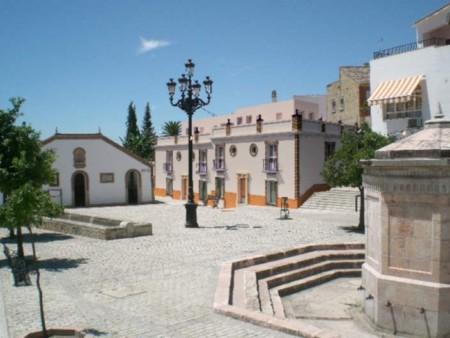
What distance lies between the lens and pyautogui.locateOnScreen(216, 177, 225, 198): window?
3722 centimetres

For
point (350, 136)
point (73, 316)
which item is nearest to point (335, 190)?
point (350, 136)

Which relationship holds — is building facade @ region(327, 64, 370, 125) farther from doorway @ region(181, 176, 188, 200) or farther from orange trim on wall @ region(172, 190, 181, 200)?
orange trim on wall @ region(172, 190, 181, 200)

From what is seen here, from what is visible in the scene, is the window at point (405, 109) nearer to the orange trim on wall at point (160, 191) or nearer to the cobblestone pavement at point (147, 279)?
the cobblestone pavement at point (147, 279)

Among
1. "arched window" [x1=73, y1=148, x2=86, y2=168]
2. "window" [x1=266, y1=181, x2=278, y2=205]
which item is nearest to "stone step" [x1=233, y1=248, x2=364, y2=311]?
"window" [x1=266, y1=181, x2=278, y2=205]

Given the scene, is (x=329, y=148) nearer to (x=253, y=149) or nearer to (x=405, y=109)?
(x=253, y=149)

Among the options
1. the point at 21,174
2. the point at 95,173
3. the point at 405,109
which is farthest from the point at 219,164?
the point at 21,174

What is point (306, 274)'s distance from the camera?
13.1 metres

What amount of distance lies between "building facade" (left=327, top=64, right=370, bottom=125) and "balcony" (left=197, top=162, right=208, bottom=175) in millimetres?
14252

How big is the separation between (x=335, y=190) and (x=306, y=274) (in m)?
19.1

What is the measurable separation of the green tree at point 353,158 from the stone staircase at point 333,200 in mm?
7973

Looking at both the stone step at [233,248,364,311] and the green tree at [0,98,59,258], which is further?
the green tree at [0,98,59,258]

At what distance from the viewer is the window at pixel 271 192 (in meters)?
32.6

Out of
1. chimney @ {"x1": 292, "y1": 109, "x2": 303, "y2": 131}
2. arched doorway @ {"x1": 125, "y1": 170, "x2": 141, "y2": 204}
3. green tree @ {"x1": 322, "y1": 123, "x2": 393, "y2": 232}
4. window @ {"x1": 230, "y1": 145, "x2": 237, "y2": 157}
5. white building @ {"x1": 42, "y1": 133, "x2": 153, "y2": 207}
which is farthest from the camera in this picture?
arched doorway @ {"x1": 125, "y1": 170, "x2": 141, "y2": 204}

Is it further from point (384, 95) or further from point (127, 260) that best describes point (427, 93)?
point (127, 260)
